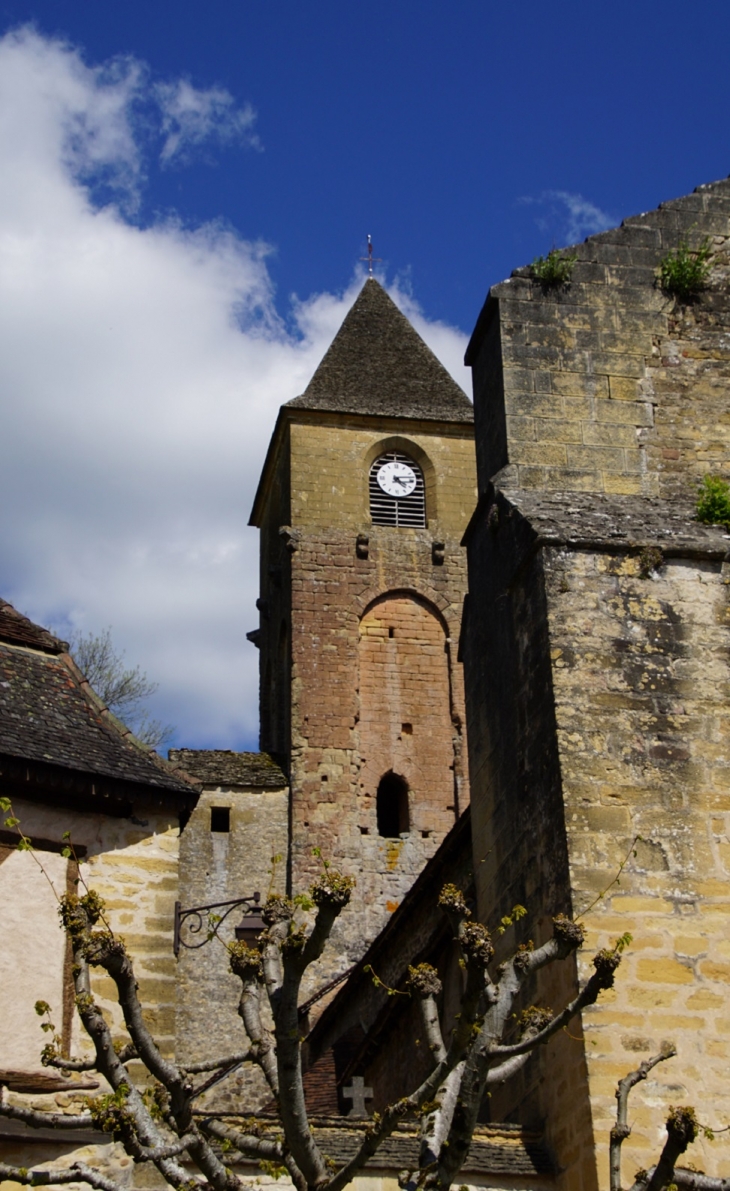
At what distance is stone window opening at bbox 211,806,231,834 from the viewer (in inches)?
835

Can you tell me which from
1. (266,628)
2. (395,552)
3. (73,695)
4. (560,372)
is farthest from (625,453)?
(266,628)

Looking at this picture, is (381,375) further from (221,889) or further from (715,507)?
(715,507)

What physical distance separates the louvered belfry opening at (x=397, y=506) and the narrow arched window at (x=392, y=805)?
4.22m

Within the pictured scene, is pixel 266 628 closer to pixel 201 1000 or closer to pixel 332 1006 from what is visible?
pixel 201 1000

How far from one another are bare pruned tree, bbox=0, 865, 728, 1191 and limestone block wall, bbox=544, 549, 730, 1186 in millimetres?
1659

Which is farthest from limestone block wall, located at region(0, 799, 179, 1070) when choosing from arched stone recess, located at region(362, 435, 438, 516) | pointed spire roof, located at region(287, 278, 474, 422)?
pointed spire roof, located at region(287, 278, 474, 422)

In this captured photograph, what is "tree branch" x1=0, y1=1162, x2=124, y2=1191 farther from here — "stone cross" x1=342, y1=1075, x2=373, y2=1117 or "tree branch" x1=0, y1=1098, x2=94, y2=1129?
"stone cross" x1=342, y1=1075, x2=373, y2=1117

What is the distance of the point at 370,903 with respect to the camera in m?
20.7

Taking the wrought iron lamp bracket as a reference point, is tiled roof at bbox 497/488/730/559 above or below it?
above

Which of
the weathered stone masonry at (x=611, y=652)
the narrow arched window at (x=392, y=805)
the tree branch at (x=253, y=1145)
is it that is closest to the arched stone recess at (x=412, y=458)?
the narrow arched window at (x=392, y=805)

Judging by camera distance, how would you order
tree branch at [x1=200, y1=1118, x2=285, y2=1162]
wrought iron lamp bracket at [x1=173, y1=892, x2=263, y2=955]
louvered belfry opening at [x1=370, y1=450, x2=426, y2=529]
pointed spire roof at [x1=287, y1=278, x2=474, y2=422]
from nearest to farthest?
tree branch at [x1=200, y1=1118, x2=285, y2=1162] < wrought iron lamp bracket at [x1=173, y1=892, x2=263, y2=955] < louvered belfry opening at [x1=370, y1=450, x2=426, y2=529] < pointed spire roof at [x1=287, y1=278, x2=474, y2=422]

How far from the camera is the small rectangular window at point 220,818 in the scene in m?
21.2

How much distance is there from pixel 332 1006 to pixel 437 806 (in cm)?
488

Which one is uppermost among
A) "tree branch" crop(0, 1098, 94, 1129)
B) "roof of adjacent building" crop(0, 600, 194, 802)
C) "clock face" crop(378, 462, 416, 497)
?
"clock face" crop(378, 462, 416, 497)
